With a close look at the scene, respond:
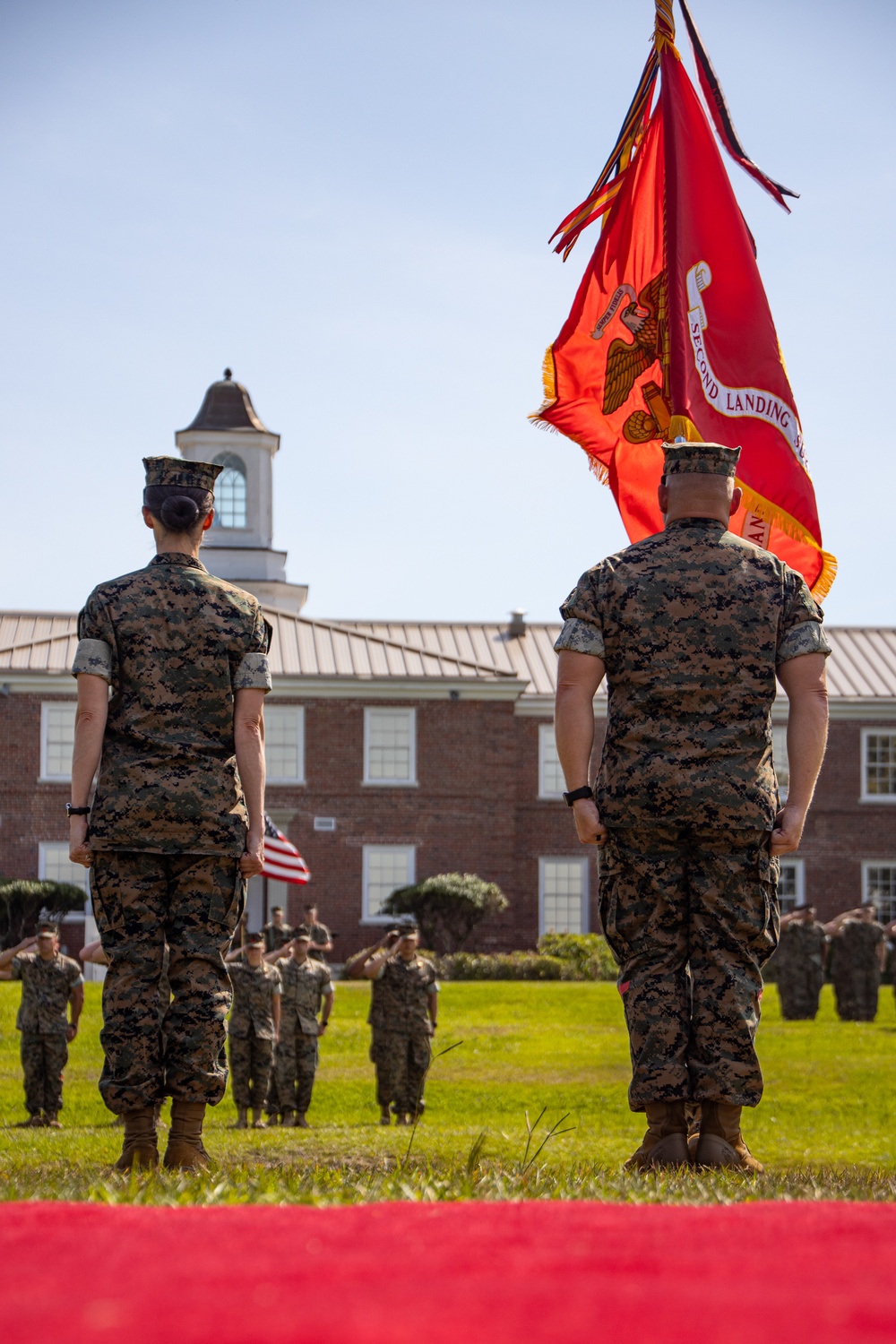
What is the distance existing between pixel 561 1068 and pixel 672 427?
16310 mm

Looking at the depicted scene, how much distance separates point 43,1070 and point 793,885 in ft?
87.1

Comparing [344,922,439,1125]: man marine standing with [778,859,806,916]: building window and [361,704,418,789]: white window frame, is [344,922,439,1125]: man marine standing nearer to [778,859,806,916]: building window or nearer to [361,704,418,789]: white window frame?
[361,704,418,789]: white window frame

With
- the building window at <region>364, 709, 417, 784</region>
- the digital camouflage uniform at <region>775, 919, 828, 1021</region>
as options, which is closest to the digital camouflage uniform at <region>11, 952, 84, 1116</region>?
the digital camouflage uniform at <region>775, 919, 828, 1021</region>

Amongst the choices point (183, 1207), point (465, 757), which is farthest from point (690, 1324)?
point (465, 757)

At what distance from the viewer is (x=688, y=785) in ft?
17.7

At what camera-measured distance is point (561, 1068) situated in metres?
23.0

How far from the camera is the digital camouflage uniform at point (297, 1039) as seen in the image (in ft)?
63.8

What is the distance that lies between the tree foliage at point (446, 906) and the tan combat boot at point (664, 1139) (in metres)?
31.6

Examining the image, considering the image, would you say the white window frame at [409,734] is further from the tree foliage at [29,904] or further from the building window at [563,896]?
the tree foliage at [29,904]

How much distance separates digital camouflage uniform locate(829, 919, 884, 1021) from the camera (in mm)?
28797

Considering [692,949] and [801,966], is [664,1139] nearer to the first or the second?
[692,949]

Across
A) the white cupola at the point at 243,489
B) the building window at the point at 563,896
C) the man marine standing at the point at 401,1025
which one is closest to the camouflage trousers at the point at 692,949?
the man marine standing at the point at 401,1025

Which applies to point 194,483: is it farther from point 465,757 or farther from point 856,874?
point 856,874

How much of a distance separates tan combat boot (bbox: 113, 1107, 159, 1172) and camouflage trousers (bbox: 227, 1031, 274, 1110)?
14.0 m
